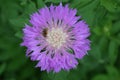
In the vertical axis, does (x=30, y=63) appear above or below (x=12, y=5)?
below

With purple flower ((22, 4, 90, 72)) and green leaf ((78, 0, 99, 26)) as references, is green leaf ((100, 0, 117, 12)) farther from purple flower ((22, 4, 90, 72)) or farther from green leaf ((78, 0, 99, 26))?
purple flower ((22, 4, 90, 72))

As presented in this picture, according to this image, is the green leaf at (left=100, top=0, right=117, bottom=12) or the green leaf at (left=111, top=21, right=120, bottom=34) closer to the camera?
the green leaf at (left=100, top=0, right=117, bottom=12)

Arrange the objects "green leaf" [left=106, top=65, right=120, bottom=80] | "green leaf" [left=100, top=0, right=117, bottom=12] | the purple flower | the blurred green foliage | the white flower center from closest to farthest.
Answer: the purple flower → "green leaf" [left=100, top=0, right=117, bottom=12] → the white flower center → the blurred green foliage → "green leaf" [left=106, top=65, right=120, bottom=80]

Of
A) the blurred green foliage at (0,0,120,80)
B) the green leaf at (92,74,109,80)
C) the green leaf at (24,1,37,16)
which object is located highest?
the green leaf at (24,1,37,16)

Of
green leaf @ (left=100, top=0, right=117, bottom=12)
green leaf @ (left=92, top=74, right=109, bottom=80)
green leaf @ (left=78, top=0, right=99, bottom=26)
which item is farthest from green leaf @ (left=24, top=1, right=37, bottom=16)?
green leaf @ (left=92, top=74, right=109, bottom=80)

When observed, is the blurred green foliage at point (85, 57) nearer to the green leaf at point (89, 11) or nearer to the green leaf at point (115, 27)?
the green leaf at point (115, 27)

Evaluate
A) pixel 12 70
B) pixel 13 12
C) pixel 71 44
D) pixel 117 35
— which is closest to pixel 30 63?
pixel 12 70

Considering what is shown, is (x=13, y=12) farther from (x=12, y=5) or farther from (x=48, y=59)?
(x=48, y=59)
